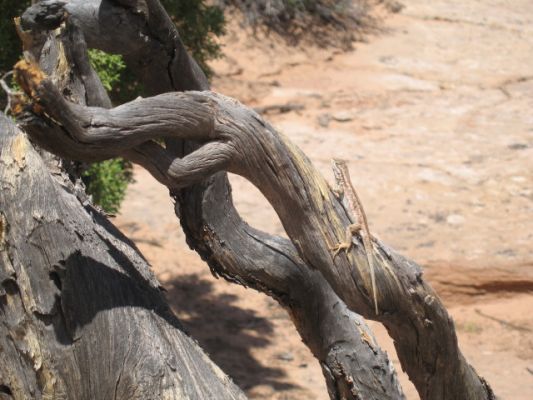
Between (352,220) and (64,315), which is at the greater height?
(352,220)

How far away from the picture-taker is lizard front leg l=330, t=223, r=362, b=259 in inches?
101

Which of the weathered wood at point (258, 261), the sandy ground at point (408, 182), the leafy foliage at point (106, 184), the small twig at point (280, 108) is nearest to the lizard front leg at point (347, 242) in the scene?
the weathered wood at point (258, 261)

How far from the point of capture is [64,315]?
2465 millimetres

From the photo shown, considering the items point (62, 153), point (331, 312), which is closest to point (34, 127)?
point (62, 153)

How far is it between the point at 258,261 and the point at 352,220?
526 mm

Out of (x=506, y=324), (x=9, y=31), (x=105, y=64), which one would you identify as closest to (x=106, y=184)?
(x=105, y=64)

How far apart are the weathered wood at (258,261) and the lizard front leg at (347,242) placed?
20.3 inches

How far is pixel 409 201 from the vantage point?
732 centimetres

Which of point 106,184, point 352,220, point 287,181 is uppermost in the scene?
point 287,181

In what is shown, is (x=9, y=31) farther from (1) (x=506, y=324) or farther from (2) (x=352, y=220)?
(1) (x=506, y=324)

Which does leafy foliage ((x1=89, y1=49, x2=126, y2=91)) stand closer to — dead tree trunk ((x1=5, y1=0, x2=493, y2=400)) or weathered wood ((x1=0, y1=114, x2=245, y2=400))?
dead tree trunk ((x1=5, y1=0, x2=493, y2=400))

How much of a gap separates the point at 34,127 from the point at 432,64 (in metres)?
9.52

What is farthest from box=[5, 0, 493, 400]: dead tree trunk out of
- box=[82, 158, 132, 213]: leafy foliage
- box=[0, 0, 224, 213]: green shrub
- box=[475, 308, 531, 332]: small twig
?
box=[475, 308, 531, 332]: small twig

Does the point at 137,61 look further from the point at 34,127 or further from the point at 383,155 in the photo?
the point at 383,155
